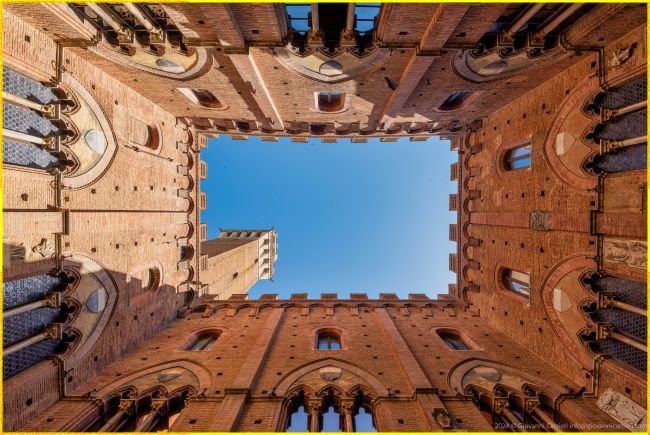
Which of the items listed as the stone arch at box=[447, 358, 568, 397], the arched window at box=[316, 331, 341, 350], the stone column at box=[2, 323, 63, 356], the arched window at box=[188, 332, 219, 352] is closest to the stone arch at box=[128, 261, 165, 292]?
the arched window at box=[188, 332, 219, 352]

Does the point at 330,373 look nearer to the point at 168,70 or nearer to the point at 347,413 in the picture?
the point at 347,413

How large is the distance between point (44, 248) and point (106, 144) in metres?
4.37

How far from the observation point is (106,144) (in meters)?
10.7

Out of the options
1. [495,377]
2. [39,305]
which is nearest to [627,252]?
[495,377]

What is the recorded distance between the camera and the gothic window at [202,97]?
13.4 metres


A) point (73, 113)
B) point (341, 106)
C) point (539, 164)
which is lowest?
point (539, 164)

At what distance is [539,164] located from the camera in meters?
11.3

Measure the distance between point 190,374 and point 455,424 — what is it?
9.40 metres

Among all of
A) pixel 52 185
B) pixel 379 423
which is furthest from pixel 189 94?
pixel 379 423

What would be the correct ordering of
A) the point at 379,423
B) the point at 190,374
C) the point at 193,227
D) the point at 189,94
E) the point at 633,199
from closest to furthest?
the point at 633,199
the point at 379,423
the point at 190,374
the point at 189,94
the point at 193,227

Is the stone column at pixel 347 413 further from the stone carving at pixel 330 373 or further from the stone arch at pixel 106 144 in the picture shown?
the stone arch at pixel 106 144

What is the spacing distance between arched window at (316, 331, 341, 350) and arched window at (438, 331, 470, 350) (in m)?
5.19

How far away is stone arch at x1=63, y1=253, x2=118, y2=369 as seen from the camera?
30.9ft

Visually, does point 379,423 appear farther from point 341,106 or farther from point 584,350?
point 341,106
